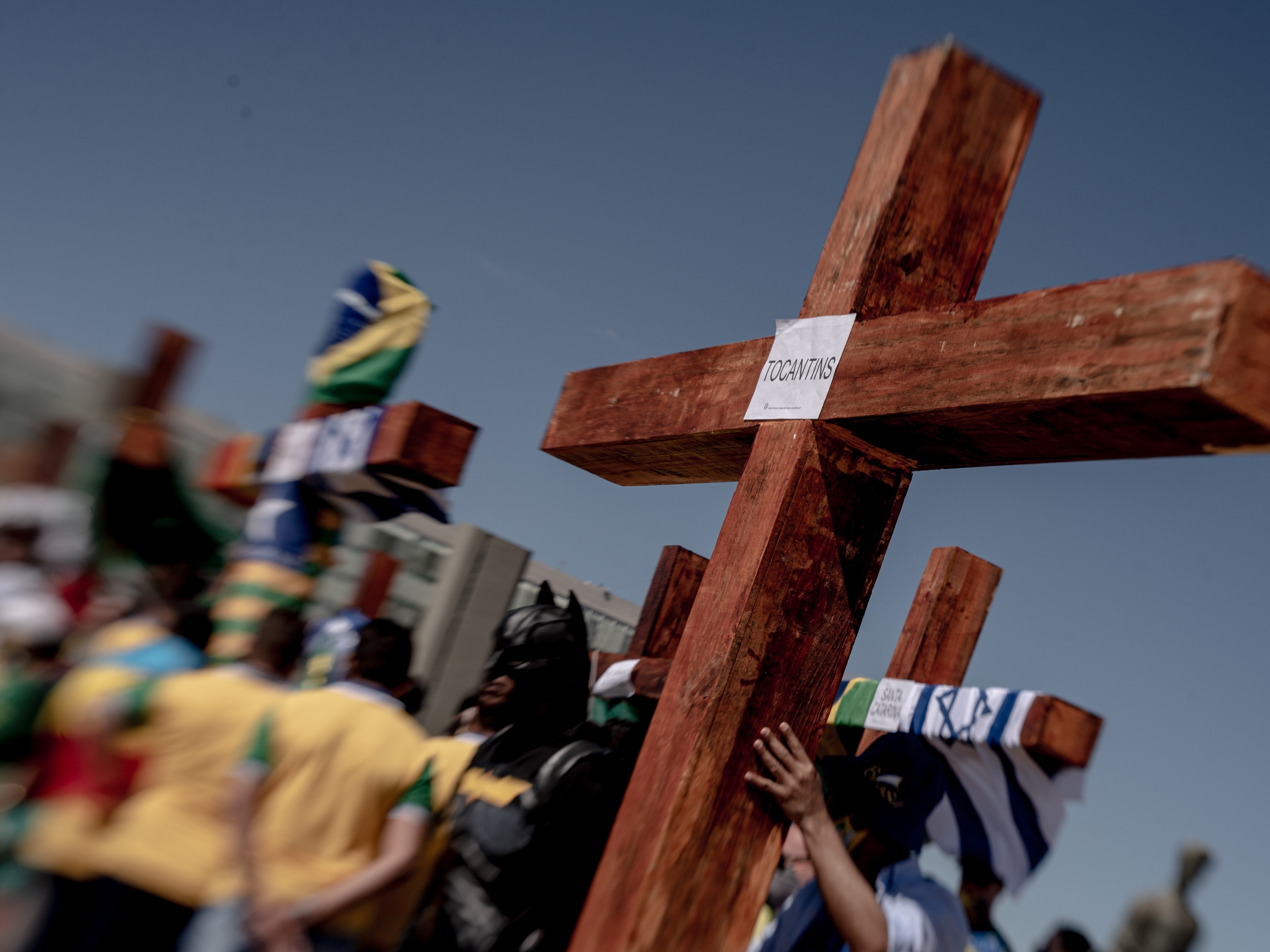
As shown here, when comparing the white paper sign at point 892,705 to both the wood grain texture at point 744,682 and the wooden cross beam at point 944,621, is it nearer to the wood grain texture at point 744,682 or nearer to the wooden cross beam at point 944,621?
the wooden cross beam at point 944,621

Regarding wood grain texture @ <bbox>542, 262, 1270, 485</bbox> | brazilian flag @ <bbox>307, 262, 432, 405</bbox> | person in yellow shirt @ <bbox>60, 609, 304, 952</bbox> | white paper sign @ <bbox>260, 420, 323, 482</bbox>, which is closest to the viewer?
wood grain texture @ <bbox>542, 262, 1270, 485</bbox>

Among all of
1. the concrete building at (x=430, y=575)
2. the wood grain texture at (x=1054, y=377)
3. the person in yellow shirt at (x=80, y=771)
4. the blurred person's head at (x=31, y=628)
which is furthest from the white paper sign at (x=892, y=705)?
the concrete building at (x=430, y=575)

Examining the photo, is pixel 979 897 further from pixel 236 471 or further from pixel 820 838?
pixel 236 471

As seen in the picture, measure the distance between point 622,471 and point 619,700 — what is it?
109cm

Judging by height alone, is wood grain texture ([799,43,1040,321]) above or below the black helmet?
above

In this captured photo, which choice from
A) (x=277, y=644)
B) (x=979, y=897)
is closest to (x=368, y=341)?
(x=277, y=644)

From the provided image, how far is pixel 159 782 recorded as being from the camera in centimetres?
277

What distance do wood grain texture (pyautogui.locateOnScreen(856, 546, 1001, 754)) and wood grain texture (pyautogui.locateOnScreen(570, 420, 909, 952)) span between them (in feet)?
5.50

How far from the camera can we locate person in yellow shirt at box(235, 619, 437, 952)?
263 cm

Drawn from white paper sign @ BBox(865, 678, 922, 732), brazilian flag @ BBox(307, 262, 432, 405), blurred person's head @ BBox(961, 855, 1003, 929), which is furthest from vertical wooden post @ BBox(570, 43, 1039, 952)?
blurred person's head @ BBox(961, 855, 1003, 929)

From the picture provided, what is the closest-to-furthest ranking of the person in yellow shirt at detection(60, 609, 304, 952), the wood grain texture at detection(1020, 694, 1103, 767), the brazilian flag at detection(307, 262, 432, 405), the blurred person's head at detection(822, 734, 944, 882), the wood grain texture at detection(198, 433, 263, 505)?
1. the wood grain texture at detection(1020, 694, 1103, 767)
2. the blurred person's head at detection(822, 734, 944, 882)
3. the person in yellow shirt at detection(60, 609, 304, 952)
4. the brazilian flag at detection(307, 262, 432, 405)
5. the wood grain texture at detection(198, 433, 263, 505)

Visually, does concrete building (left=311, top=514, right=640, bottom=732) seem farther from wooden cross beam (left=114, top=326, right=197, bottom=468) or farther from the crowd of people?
the crowd of people

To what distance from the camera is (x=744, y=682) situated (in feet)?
5.40

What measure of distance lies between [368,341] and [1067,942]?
386cm
